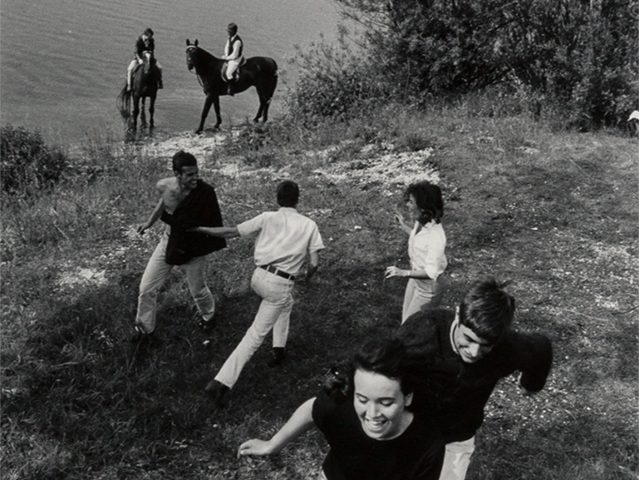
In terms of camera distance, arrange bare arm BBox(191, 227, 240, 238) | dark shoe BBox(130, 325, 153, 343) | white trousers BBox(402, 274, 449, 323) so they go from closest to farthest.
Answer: white trousers BBox(402, 274, 449, 323) → bare arm BBox(191, 227, 240, 238) → dark shoe BBox(130, 325, 153, 343)

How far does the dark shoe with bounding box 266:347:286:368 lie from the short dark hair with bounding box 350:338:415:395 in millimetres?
2980

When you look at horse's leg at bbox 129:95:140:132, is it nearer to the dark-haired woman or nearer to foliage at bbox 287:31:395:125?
foliage at bbox 287:31:395:125

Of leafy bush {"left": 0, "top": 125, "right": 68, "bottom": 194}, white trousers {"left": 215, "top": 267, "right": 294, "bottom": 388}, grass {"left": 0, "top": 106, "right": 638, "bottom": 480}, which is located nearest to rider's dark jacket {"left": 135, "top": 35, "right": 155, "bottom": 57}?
leafy bush {"left": 0, "top": 125, "right": 68, "bottom": 194}

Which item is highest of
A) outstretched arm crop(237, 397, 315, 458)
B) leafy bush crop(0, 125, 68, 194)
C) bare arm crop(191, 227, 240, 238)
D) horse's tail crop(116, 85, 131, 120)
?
bare arm crop(191, 227, 240, 238)

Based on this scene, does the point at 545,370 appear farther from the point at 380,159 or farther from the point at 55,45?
the point at 55,45

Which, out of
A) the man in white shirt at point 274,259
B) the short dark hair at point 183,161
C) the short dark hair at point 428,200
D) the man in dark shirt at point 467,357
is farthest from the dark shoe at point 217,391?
the man in dark shirt at point 467,357

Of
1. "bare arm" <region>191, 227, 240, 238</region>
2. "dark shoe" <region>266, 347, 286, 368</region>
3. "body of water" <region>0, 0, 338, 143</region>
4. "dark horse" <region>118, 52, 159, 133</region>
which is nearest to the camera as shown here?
"bare arm" <region>191, 227, 240, 238</region>

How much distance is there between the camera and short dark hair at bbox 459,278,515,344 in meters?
3.35

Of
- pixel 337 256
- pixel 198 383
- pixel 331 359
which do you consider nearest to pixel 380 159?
pixel 337 256

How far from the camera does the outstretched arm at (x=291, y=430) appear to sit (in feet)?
10.2

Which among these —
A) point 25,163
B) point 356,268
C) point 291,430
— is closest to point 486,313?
point 291,430

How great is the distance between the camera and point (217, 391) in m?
5.26

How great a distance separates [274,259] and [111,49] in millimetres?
17736

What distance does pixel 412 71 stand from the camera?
1398 centimetres
